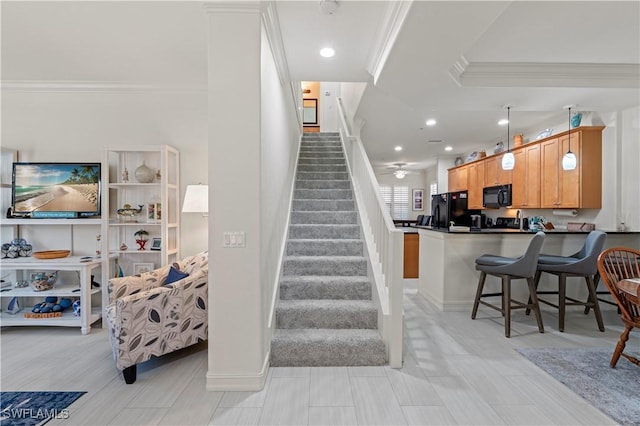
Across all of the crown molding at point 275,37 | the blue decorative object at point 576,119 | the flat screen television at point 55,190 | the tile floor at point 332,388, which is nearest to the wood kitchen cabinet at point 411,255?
the tile floor at point 332,388

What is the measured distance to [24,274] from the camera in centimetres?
394

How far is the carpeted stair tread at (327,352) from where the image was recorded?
2660mm

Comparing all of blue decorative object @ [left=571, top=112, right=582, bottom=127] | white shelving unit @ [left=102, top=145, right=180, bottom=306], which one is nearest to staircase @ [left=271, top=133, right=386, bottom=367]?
white shelving unit @ [left=102, top=145, right=180, bottom=306]

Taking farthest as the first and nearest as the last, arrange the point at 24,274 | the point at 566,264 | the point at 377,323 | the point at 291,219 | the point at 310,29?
the point at 291,219, the point at 24,274, the point at 566,264, the point at 377,323, the point at 310,29

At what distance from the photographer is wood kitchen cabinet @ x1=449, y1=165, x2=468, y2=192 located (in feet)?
25.0

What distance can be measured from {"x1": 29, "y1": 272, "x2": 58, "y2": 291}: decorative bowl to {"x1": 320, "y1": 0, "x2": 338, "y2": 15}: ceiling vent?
4.11m

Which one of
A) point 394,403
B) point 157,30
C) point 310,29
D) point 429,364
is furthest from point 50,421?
point 310,29

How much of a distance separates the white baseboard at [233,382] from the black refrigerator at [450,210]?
3.88 metres

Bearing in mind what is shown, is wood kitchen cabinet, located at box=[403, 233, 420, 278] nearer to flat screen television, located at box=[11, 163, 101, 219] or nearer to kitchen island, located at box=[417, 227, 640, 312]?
kitchen island, located at box=[417, 227, 640, 312]

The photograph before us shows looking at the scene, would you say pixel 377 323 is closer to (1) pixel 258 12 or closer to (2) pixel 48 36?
(1) pixel 258 12

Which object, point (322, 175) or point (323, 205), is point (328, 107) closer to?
point (322, 175)

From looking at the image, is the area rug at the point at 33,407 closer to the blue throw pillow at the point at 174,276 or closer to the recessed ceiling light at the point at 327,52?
the blue throw pillow at the point at 174,276

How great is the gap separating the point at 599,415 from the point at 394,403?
4.31 ft

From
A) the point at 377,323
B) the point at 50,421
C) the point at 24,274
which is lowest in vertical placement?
the point at 50,421
